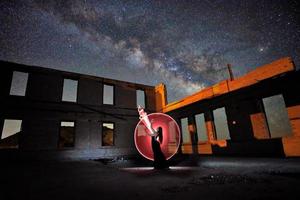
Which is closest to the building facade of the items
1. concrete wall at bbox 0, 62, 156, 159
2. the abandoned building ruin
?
the abandoned building ruin

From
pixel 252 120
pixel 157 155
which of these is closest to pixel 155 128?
pixel 157 155

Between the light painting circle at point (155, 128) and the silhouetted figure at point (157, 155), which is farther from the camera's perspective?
the light painting circle at point (155, 128)

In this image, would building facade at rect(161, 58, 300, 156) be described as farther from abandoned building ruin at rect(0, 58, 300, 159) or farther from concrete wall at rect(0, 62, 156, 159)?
concrete wall at rect(0, 62, 156, 159)

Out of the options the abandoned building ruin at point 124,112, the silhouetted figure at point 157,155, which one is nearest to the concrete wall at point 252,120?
the abandoned building ruin at point 124,112

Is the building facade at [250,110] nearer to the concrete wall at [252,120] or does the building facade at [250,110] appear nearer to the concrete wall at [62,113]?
the concrete wall at [252,120]

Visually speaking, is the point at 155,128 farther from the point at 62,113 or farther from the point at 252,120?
the point at 62,113

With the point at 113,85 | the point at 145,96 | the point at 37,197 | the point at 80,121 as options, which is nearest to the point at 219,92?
the point at 145,96

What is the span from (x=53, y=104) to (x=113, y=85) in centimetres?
582

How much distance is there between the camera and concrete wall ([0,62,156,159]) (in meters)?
12.8

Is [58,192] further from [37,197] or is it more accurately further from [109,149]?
[109,149]

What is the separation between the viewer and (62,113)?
14.3 meters

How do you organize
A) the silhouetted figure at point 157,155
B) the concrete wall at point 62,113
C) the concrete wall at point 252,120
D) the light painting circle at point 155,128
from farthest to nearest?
the concrete wall at point 62,113 → the concrete wall at point 252,120 → the light painting circle at point 155,128 → the silhouetted figure at point 157,155

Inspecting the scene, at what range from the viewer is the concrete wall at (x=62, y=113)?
504 inches

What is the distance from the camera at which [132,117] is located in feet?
58.2
